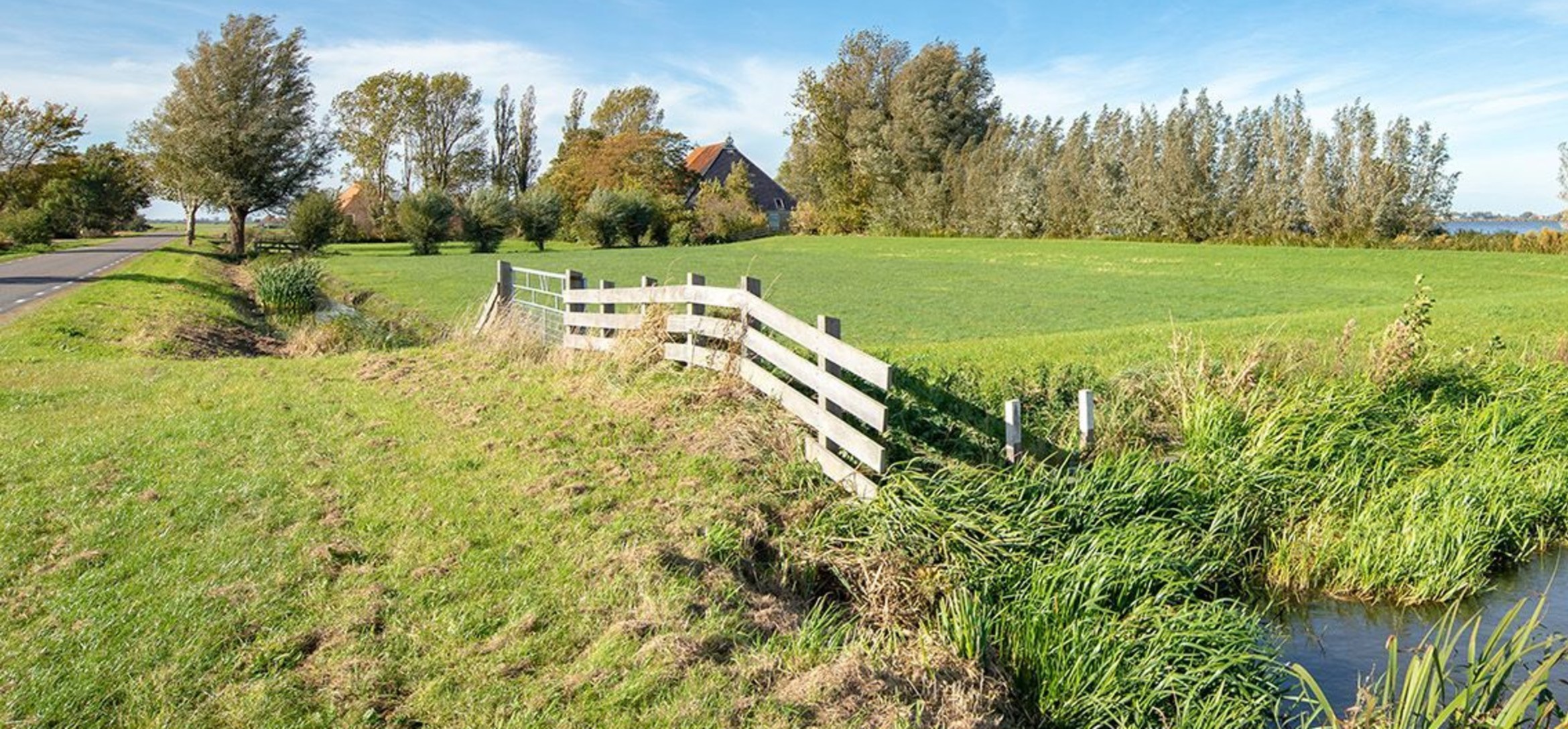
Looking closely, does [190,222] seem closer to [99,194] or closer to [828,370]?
[99,194]

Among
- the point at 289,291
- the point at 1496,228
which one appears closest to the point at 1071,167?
the point at 1496,228

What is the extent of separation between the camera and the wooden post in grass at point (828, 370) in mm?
A: 7508

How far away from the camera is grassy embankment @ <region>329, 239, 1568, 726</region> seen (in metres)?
5.89

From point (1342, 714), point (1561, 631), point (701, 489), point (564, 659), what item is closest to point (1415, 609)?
point (1561, 631)

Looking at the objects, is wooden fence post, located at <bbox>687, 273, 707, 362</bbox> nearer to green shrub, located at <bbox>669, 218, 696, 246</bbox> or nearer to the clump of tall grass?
the clump of tall grass

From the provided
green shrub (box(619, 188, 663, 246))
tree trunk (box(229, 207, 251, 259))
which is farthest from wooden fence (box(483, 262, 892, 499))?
green shrub (box(619, 188, 663, 246))

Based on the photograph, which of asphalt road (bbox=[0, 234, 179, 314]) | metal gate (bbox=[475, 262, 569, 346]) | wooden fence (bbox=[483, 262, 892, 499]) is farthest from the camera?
asphalt road (bbox=[0, 234, 179, 314])

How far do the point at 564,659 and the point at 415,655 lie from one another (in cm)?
68

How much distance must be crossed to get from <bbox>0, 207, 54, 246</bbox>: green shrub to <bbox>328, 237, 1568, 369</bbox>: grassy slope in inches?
496

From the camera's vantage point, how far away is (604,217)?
58.3 m

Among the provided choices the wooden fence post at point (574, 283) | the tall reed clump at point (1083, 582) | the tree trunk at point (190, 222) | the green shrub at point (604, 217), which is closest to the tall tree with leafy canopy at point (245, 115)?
the tree trunk at point (190, 222)

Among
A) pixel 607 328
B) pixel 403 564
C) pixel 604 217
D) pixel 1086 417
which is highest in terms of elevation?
pixel 604 217

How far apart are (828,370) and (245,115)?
4425 cm

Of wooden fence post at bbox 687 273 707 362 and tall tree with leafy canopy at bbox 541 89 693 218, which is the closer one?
wooden fence post at bbox 687 273 707 362
